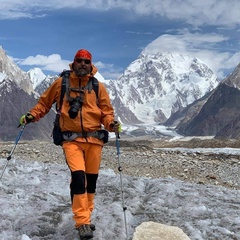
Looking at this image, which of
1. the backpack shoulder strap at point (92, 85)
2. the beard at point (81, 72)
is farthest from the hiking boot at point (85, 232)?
the beard at point (81, 72)

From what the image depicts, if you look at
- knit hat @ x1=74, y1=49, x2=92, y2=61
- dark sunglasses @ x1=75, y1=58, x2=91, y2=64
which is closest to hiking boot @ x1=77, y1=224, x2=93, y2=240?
dark sunglasses @ x1=75, y1=58, x2=91, y2=64

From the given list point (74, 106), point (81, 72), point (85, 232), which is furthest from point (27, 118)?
point (85, 232)

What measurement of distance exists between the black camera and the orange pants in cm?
56

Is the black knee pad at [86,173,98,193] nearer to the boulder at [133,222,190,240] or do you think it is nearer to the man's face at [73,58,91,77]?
the boulder at [133,222,190,240]

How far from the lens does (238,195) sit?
11.9 meters

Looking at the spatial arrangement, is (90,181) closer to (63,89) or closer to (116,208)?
(116,208)

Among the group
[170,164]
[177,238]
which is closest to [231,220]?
[177,238]

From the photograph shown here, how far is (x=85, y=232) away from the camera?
24.0 ft

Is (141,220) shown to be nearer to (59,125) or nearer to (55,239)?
(55,239)

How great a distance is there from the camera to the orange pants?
7461 millimetres

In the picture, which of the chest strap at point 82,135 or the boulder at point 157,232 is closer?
the boulder at point 157,232

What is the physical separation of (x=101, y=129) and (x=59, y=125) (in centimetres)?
84

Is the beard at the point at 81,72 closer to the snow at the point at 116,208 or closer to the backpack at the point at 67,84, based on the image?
the backpack at the point at 67,84

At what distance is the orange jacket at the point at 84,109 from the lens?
779 centimetres
